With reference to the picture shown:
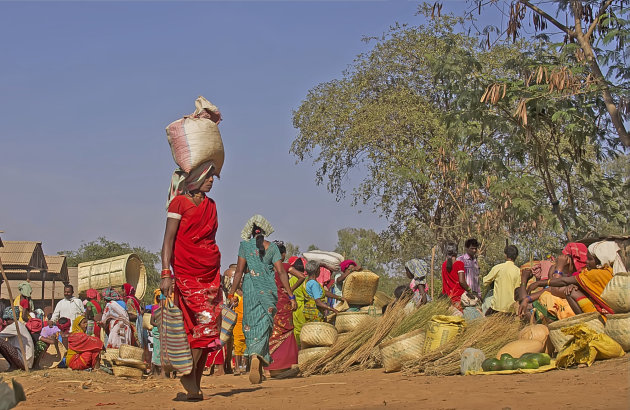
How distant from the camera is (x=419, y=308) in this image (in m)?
9.73

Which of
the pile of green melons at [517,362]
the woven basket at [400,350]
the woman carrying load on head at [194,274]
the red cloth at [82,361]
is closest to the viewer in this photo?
the woman carrying load on head at [194,274]

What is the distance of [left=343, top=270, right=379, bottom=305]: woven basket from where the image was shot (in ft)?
39.8

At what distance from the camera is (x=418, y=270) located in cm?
1089

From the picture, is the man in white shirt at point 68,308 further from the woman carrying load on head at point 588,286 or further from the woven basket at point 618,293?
the woven basket at point 618,293

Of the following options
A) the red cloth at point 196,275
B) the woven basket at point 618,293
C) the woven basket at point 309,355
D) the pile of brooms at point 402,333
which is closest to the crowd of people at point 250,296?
the red cloth at point 196,275

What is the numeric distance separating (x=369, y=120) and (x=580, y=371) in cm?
1869

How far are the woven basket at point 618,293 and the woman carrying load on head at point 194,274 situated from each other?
4.42m

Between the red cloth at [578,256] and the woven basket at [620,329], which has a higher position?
the red cloth at [578,256]

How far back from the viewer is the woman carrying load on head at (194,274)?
254 inches

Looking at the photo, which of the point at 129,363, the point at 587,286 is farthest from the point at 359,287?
the point at 587,286

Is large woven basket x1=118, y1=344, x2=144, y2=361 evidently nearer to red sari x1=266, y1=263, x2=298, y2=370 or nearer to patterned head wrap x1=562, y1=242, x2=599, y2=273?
red sari x1=266, y1=263, x2=298, y2=370

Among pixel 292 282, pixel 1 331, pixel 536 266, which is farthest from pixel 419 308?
pixel 1 331

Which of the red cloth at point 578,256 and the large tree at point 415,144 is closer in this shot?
the red cloth at point 578,256

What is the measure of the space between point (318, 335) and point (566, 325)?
324cm
